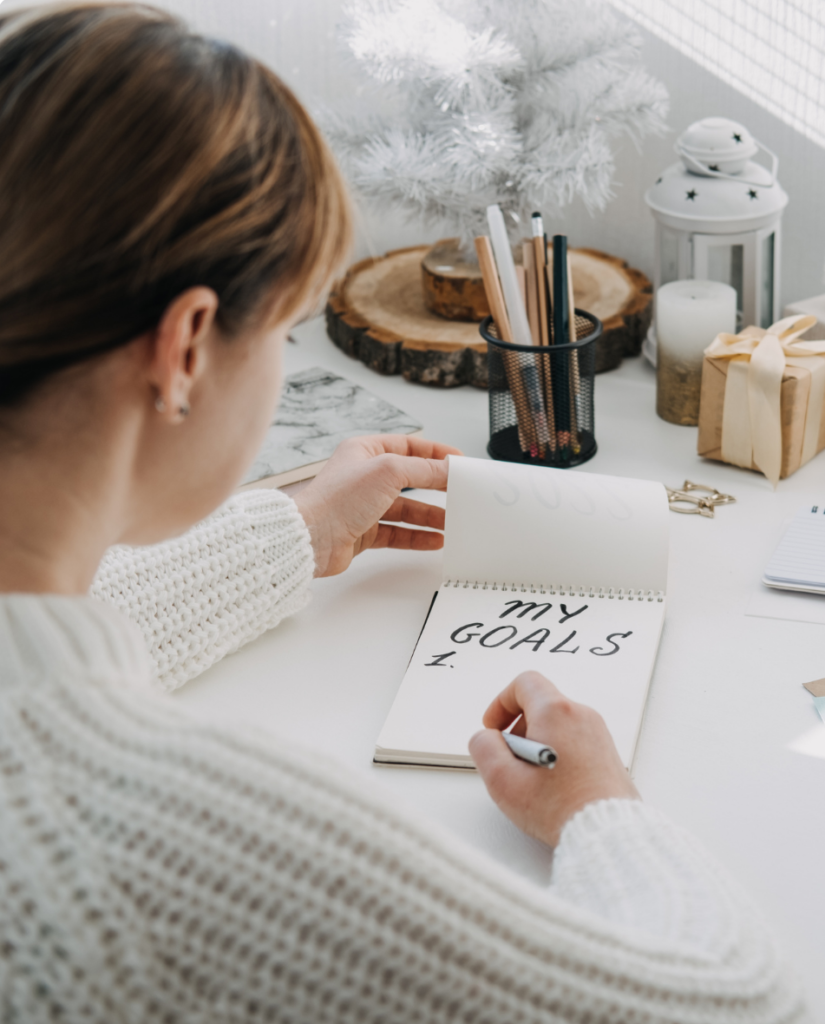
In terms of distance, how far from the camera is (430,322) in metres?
1.11

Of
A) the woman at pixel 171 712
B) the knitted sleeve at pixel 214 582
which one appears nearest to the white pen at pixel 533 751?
the woman at pixel 171 712

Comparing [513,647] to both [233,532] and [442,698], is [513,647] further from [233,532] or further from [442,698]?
[233,532]

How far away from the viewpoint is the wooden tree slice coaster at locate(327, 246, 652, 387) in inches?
41.3

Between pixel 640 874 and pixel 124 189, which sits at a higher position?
pixel 124 189

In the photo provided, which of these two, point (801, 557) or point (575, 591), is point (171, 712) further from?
point (801, 557)

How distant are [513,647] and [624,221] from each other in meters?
0.76

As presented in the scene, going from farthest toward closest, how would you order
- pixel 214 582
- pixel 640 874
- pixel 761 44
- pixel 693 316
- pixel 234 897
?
1. pixel 761 44
2. pixel 693 316
3. pixel 214 582
4. pixel 640 874
5. pixel 234 897

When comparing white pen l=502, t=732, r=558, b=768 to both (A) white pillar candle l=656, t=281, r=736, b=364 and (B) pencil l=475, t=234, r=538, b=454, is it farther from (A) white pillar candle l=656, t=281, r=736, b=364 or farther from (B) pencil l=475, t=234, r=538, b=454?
(A) white pillar candle l=656, t=281, r=736, b=364

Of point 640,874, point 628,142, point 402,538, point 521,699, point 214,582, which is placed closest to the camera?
point 640,874

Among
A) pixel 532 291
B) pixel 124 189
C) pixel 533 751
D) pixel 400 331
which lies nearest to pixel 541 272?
pixel 532 291

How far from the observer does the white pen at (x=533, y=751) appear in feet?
1.71

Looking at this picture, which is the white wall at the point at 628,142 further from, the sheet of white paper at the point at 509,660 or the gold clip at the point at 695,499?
the sheet of white paper at the point at 509,660

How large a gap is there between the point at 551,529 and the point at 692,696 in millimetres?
152

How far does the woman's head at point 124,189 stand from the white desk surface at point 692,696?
0.48 ft
